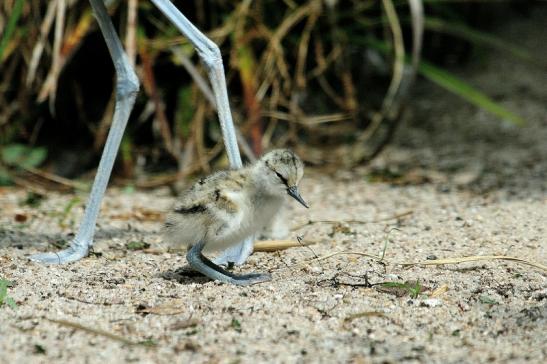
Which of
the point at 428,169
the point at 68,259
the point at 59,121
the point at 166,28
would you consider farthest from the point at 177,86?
the point at 68,259

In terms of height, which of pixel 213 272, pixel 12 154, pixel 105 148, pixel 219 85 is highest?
pixel 219 85

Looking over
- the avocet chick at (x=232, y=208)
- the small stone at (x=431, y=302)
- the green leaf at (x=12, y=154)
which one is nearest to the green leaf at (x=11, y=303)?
the avocet chick at (x=232, y=208)

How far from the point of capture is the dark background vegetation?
4.71 m

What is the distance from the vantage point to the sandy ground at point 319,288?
2281 millimetres

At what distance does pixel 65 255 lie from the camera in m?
3.17

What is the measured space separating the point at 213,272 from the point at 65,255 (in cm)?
66

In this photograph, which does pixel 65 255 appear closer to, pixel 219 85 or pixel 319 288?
pixel 219 85

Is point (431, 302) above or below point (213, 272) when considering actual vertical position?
above

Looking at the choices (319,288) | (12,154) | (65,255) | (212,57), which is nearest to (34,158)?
(12,154)

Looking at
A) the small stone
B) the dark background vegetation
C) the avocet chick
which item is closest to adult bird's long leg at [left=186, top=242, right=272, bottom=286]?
the avocet chick

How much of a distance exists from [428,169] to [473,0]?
1.70m

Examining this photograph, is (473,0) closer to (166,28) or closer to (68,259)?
(166,28)

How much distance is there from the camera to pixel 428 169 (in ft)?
15.8

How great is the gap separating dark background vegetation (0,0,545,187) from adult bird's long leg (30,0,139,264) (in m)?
1.03
